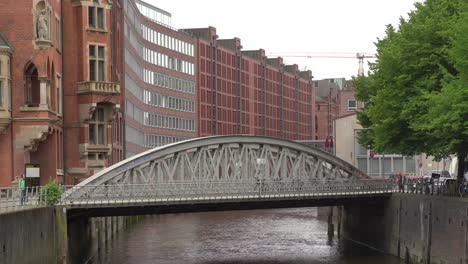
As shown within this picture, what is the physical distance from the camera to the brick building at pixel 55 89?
53312mm

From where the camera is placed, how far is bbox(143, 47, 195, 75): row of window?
134m

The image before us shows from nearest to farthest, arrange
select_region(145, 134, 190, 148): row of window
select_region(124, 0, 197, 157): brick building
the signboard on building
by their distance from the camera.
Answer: the signboard on building < select_region(124, 0, 197, 157): brick building < select_region(145, 134, 190, 148): row of window

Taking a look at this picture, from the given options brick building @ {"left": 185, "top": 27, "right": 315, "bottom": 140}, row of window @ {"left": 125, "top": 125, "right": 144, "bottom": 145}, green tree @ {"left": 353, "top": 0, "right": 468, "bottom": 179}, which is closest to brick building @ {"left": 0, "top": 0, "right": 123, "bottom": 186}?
green tree @ {"left": 353, "top": 0, "right": 468, "bottom": 179}

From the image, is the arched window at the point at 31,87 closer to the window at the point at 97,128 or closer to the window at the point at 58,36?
the window at the point at 58,36

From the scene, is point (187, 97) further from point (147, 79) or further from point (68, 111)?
point (68, 111)

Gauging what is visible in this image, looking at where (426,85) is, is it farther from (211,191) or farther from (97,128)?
(97,128)

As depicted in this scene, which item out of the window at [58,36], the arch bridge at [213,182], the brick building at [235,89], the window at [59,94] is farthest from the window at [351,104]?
the window at [59,94]

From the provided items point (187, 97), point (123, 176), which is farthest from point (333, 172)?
point (187, 97)

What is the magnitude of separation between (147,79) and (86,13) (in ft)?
237

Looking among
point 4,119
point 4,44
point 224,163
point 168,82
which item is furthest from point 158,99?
point 4,44

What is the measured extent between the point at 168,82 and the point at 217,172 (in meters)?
80.6

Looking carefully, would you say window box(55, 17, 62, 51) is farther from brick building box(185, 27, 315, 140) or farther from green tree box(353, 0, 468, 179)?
brick building box(185, 27, 315, 140)

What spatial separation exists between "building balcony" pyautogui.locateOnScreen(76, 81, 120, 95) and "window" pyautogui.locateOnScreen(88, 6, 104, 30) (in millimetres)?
3740

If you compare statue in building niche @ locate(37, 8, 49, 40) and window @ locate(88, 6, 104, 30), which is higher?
window @ locate(88, 6, 104, 30)
